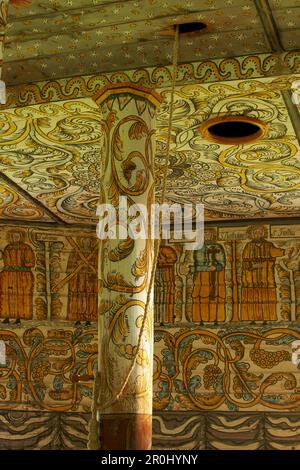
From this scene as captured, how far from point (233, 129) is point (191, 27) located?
1.90 m

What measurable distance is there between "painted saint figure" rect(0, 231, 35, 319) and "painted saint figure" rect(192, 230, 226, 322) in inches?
91.8

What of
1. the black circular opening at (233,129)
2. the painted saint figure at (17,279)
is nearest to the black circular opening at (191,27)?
the black circular opening at (233,129)

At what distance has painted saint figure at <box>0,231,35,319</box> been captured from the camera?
10.8 m

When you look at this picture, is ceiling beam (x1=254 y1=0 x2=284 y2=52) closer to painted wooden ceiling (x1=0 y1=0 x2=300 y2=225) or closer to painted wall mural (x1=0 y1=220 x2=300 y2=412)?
painted wooden ceiling (x1=0 y1=0 x2=300 y2=225)

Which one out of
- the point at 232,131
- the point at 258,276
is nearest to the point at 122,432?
the point at 232,131

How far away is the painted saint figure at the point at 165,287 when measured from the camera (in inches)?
427

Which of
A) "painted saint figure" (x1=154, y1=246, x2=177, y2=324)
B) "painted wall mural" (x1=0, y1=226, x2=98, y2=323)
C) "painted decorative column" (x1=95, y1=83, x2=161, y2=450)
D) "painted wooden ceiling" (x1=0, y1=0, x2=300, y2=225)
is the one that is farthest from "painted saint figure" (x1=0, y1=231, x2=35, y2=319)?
"painted decorative column" (x1=95, y1=83, x2=161, y2=450)

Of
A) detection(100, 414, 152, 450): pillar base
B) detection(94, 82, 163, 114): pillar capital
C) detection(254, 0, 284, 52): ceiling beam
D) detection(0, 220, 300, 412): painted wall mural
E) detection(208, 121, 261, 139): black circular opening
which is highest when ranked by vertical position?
detection(254, 0, 284, 52): ceiling beam

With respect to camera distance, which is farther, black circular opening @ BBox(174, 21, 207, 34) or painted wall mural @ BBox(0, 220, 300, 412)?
painted wall mural @ BBox(0, 220, 300, 412)

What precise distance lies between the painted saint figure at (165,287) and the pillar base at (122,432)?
18.1 feet

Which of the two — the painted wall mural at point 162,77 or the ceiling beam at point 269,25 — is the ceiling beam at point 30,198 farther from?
the ceiling beam at point 269,25

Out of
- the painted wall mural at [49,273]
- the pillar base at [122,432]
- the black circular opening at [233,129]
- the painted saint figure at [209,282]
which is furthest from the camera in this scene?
the painted wall mural at [49,273]

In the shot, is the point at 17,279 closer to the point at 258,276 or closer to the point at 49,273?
the point at 49,273

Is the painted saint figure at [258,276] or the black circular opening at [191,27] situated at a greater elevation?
the black circular opening at [191,27]
